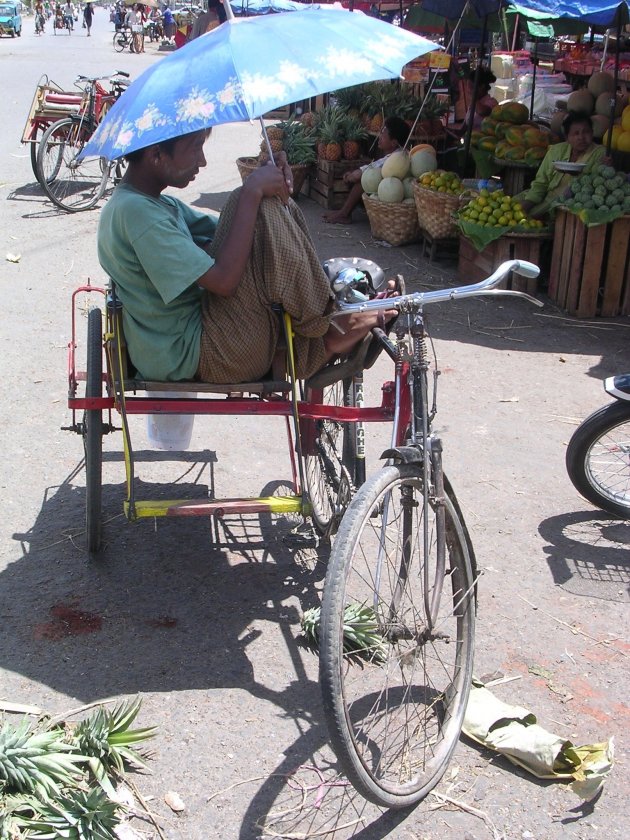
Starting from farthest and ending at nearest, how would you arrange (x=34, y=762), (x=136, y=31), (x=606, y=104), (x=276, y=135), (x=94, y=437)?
(x=136, y=31), (x=276, y=135), (x=606, y=104), (x=94, y=437), (x=34, y=762)

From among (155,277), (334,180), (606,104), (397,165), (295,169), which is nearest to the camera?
(155,277)

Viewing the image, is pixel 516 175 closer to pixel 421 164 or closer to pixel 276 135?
pixel 421 164

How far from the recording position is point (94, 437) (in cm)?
330

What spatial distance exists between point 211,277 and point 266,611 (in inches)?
49.4

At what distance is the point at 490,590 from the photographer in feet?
11.4

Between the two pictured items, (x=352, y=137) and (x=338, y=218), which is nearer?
(x=338, y=218)

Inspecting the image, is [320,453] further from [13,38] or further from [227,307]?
[13,38]

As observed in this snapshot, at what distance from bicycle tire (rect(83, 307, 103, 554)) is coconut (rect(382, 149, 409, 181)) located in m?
5.78

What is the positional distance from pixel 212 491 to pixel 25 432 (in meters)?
1.16

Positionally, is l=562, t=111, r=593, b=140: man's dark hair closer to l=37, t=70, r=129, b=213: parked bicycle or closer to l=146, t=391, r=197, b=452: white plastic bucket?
l=37, t=70, r=129, b=213: parked bicycle

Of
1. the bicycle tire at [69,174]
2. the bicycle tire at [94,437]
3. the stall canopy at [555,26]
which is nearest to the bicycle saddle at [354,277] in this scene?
the bicycle tire at [94,437]

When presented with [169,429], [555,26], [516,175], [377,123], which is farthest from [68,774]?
[555,26]

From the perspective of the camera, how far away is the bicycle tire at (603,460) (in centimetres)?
390

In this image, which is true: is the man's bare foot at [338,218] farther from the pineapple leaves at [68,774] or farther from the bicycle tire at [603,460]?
the pineapple leaves at [68,774]
